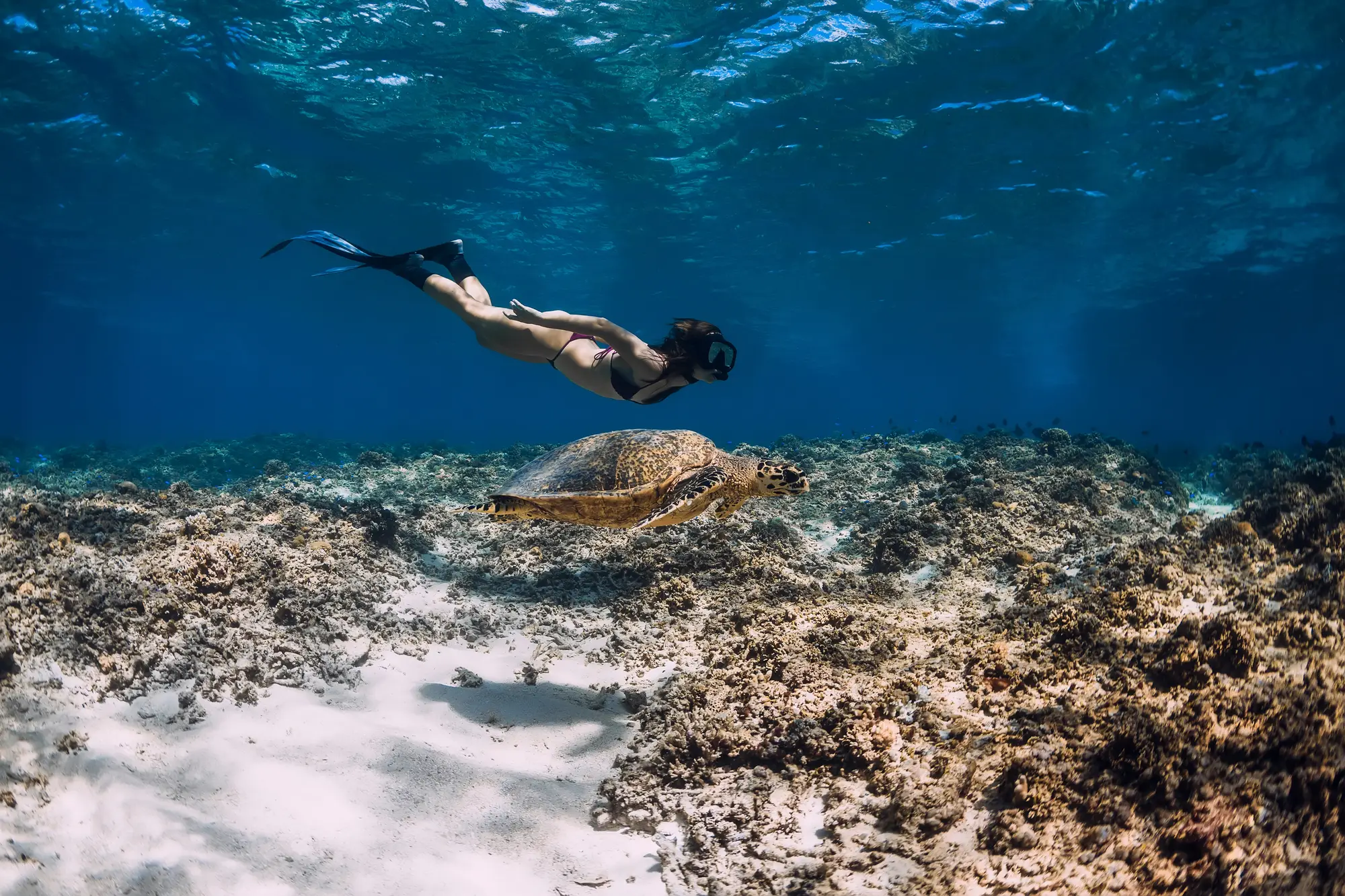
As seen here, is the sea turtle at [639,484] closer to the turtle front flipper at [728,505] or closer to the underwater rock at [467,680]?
the turtle front flipper at [728,505]

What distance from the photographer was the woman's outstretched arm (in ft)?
17.9

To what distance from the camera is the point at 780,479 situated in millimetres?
5305

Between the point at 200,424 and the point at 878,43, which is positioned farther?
the point at 200,424

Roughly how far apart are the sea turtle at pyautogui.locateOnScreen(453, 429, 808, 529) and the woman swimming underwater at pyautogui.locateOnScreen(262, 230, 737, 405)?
0.62 metres

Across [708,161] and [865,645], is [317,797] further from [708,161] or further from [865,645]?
[708,161]

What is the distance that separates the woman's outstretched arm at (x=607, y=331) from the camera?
17.9ft

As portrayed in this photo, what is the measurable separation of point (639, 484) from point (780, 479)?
1.25 metres

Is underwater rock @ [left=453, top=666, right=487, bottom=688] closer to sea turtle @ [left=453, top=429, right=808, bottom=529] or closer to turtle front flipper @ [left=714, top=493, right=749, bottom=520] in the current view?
sea turtle @ [left=453, top=429, right=808, bottom=529]

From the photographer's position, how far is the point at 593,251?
32938 mm

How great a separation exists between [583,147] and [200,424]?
7943 inches

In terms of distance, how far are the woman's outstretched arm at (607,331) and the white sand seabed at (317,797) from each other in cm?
287

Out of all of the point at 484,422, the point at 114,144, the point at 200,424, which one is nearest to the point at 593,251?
the point at 114,144

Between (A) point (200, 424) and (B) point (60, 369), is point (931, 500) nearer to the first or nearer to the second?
(B) point (60, 369)

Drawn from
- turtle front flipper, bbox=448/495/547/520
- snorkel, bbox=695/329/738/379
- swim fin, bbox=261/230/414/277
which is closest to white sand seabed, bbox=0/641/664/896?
turtle front flipper, bbox=448/495/547/520
